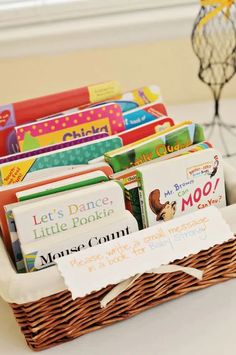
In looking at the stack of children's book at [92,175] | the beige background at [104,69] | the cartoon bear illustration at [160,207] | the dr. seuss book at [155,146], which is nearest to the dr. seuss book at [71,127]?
the stack of children's book at [92,175]

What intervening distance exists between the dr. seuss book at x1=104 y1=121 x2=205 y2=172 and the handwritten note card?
0.13m

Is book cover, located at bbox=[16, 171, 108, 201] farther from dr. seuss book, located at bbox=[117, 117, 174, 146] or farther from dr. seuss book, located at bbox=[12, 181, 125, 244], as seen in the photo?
dr. seuss book, located at bbox=[117, 117, 174, 146]

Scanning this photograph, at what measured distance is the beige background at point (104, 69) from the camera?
1441mm

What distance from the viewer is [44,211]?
29.7 inches

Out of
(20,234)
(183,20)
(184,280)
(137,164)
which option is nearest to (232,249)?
(184,280)

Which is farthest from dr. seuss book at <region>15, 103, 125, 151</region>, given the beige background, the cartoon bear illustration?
the beige background

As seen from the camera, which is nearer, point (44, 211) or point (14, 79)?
point (44, 211)

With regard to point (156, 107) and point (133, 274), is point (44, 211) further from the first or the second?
point (156, 107)

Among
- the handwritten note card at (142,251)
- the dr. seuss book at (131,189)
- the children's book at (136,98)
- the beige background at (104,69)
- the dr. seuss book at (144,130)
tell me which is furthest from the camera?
the beige background at (104,69)

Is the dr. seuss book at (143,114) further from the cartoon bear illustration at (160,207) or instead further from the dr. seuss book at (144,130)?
the cartoon bear illustration at (160,207)

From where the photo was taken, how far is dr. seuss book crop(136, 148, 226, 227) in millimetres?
800

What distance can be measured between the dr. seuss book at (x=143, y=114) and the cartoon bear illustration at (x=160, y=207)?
Result: 0.22m

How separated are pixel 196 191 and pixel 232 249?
0.33ft

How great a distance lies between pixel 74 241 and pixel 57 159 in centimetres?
17
